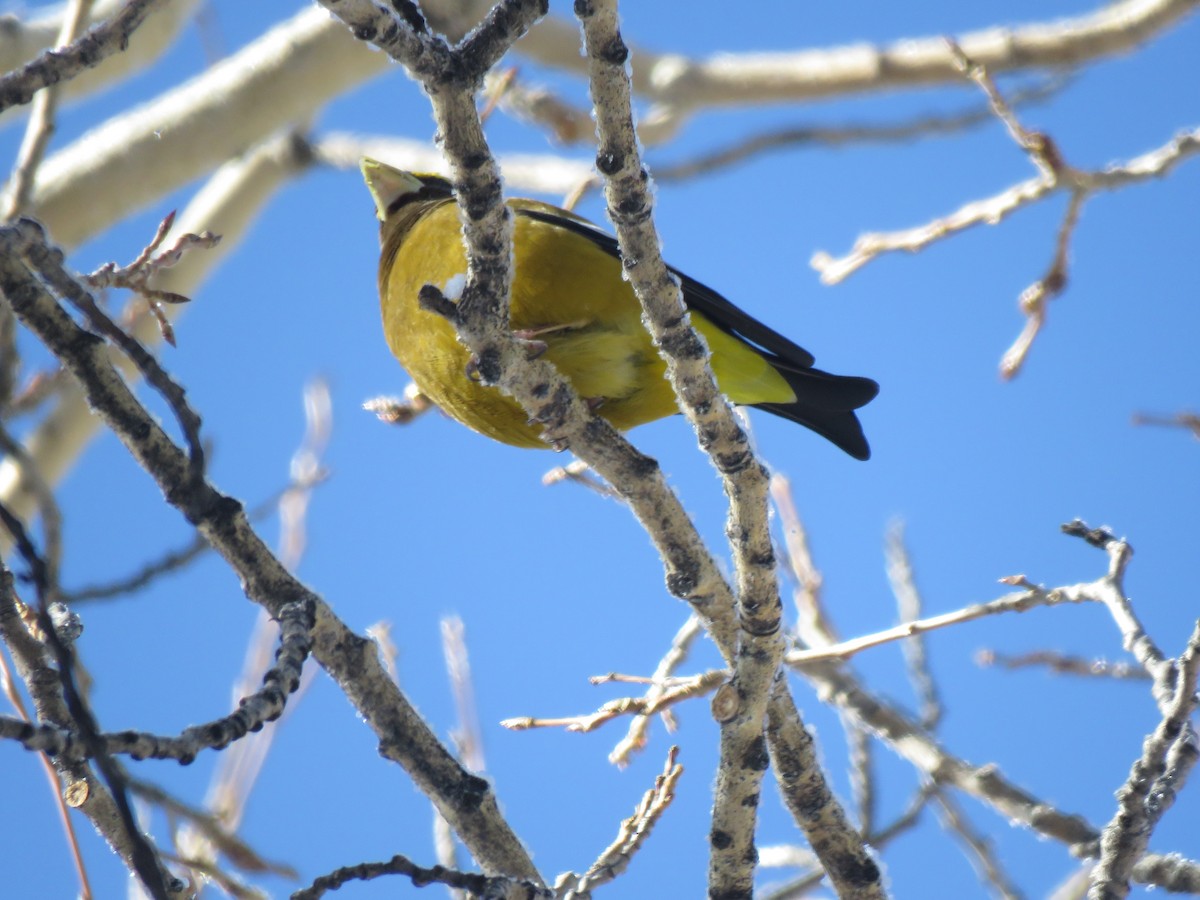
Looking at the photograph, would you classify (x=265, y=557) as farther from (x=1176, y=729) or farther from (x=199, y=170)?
(x=199, y=170)

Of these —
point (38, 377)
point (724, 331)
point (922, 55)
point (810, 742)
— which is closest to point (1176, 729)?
point (810, 742)

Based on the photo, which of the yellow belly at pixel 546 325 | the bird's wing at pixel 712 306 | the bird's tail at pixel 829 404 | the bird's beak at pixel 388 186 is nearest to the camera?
the yellow belly at pixel 546 325

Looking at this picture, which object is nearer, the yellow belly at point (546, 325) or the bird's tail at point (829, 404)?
the yellow belly at point (546, 325)

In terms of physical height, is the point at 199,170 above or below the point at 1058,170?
above

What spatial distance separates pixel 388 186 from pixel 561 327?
119cm

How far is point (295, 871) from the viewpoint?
198 cm

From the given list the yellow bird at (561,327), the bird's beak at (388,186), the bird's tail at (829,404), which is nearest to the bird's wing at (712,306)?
the yellow bird at (561,327)

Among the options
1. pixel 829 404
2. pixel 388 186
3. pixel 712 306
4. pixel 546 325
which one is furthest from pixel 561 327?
pixel 388 186

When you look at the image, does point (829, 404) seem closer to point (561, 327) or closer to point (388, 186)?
point (561, 327)

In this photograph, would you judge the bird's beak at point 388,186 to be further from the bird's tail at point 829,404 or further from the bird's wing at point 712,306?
the bird's tail at point 829,404

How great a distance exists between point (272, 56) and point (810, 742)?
138 inches

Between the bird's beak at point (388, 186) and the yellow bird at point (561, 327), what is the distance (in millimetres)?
447

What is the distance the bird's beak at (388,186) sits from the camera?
3691mm

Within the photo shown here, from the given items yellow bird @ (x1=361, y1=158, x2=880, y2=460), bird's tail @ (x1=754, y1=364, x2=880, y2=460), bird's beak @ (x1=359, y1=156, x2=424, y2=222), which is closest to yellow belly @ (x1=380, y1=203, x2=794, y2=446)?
yellow bird @ (x1=361, y1=158, x2=880, y2=460)
